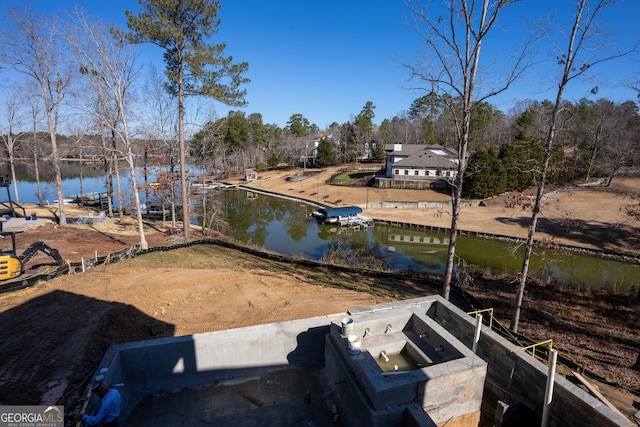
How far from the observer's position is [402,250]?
26.1m

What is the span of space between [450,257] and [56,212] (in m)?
29.9

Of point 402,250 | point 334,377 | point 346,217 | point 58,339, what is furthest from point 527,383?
point 346,217

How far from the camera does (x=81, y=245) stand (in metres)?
16.6

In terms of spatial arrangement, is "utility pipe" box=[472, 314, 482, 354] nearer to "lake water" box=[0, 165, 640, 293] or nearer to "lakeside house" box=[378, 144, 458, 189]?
"lake water" box=[0, 165, 640, 293]

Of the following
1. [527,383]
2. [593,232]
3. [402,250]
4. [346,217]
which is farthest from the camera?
[346,217]

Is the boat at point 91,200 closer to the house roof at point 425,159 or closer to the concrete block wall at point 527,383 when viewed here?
the house roof at point 425,159

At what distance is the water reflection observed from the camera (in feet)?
67.7

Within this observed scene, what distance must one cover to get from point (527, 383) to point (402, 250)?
64.0 feet

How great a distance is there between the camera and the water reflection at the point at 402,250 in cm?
2064

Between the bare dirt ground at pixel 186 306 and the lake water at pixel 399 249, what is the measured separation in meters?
3.15

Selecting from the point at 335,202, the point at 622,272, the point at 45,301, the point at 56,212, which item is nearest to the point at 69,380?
the point at 45,301

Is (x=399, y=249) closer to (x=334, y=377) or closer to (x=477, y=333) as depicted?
(x=477, y=333)

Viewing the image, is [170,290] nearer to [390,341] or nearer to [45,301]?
[45,301]

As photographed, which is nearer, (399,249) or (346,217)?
(399,249)
